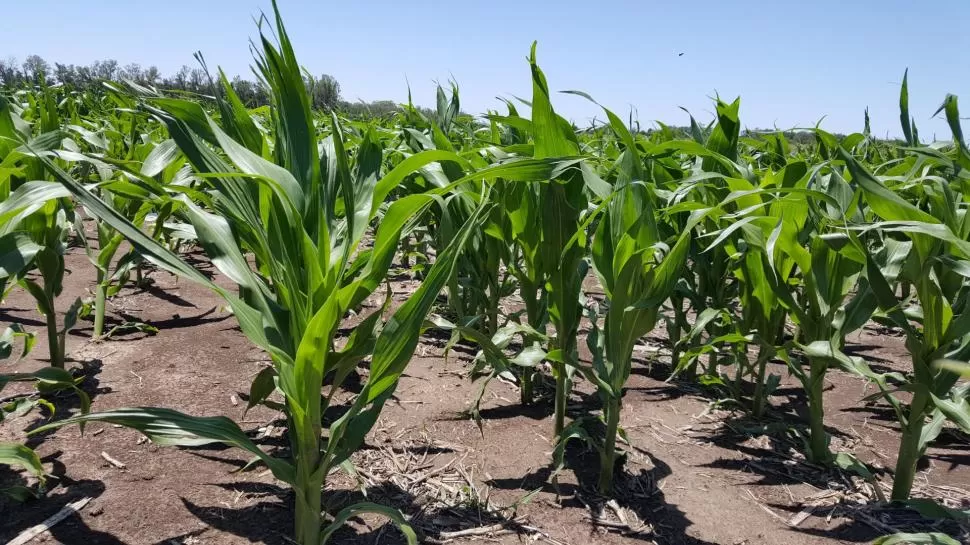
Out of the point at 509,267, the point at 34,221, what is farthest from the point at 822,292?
the point at 34,221

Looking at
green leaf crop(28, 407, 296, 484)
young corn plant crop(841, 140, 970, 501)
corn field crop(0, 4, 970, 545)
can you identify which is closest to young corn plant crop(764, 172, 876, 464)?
corn field crop(0, 4, 970, 545)

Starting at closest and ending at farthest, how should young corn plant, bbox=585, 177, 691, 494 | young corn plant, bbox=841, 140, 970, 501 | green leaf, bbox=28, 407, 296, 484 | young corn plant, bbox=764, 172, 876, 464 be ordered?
1. green leaf, bbox=28, 407, 296, 484
2. young corn plant, bbox=841, 140, 970, 501
3. young corn plant, bbox=585, 177, 691, 494
4. young corn plant, bbox=764, 172, 876, 464

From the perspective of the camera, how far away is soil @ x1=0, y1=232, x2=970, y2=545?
1.53 meters

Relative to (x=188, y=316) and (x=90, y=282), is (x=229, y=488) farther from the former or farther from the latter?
(x=90, y=282)

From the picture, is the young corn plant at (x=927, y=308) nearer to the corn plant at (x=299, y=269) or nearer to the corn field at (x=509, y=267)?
the corn field at (x=509, y=267)

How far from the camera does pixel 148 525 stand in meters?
1.44

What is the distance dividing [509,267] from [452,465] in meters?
0.73

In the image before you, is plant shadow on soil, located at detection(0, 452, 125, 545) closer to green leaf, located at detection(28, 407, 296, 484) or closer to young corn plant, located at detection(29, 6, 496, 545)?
green leaf, located at detection(28, 407, 296, 484)

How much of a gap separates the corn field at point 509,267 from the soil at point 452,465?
0.04 meters

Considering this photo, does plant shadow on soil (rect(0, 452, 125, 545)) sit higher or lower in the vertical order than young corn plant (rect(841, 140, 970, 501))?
lower

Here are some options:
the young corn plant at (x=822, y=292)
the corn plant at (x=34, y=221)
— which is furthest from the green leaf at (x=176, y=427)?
the young corn plant at (x=822, y=292)

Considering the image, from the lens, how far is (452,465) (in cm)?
187

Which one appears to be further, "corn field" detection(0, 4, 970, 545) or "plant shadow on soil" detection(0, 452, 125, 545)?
"plant shadow on soil" detection(0, 452, 125, 545)

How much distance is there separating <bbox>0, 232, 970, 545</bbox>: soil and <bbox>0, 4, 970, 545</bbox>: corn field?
0.14ft
